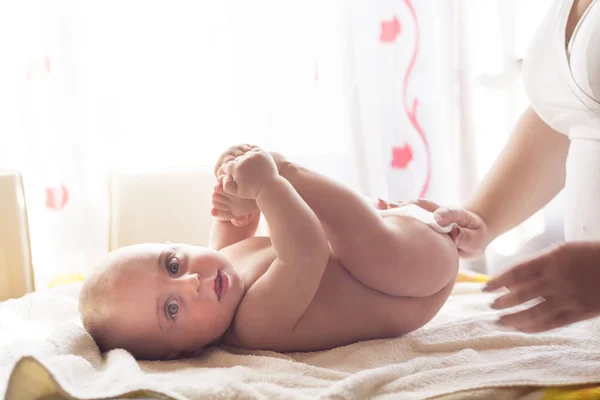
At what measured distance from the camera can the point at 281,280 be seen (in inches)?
42.0

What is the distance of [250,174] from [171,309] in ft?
0.85

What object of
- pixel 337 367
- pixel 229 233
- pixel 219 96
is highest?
pixel 219 96

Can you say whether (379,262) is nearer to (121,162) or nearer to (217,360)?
(217,360)

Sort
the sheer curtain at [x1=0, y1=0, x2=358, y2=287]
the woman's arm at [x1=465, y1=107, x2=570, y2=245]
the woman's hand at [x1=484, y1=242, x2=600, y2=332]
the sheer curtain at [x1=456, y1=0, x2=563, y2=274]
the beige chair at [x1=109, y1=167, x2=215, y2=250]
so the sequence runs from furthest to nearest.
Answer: the sheer curtain at [x1=456, y1=0, x2=563, y2=274]
the sheer curtain at [x1=0, y1=0, x2=358, y2=287]
the beige chair at [x1=109, y1=167, x2=215, y2=250]
the woman's arm at [x1=465, y1=107, x2=570, y2=245]
the woman's hand at [x1=484, y1=242, x2=600, y2=332]

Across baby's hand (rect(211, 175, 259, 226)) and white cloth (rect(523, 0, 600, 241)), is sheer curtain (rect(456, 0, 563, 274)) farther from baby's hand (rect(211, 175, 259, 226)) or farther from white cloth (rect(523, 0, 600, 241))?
baby's hand (rect(211, 175, 259, 226))

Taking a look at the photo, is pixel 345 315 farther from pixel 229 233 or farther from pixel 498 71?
pixel 498 71

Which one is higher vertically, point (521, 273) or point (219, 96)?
point (219, 96)

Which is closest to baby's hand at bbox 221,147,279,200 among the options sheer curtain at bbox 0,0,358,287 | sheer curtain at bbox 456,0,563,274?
sheer curtain at bbox 0,0,358,287

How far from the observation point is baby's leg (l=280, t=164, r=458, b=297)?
108cm

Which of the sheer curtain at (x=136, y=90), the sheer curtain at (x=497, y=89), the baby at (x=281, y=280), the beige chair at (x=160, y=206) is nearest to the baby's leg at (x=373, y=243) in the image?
the baby at (x=281, y=280)

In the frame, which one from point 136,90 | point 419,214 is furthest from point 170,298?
point 136,90

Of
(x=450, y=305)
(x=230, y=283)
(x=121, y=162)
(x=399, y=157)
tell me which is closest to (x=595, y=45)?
(x=450, y=305)

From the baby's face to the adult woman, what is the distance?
14.4 inches

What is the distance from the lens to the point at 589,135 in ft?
3.71
